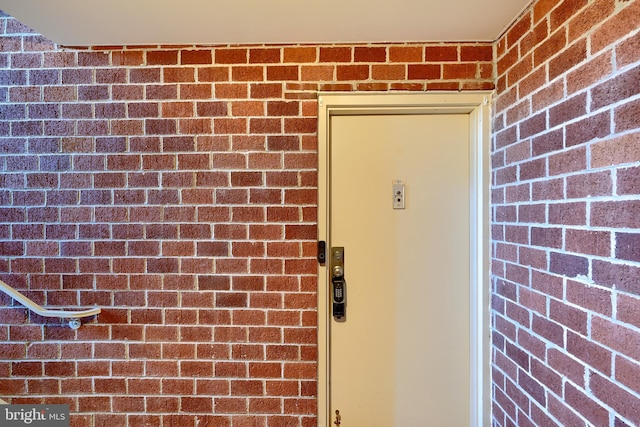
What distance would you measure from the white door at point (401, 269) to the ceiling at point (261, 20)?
389mm

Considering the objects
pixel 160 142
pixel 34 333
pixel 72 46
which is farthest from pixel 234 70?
pixel 34 333

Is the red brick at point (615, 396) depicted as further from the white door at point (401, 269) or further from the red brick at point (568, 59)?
the red brick at point (568, 59)

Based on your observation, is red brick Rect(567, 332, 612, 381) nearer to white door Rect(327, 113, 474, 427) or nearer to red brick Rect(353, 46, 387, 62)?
white door Rect(327, 113, 474, 427)

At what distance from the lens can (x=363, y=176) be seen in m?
1.53

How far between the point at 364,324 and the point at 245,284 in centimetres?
66

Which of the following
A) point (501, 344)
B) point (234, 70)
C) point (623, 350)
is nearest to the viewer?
point (623, 350)

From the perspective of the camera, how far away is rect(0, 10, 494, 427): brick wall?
147 centimetres

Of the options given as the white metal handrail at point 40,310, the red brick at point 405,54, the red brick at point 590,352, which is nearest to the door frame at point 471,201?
the red brick at point 405,54

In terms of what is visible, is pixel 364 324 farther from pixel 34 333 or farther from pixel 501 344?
pixel 34 333

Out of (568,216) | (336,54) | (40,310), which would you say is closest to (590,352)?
(568,216)

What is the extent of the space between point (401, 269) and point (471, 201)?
1.67 feet

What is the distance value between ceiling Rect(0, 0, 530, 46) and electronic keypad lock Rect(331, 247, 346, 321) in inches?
42.3

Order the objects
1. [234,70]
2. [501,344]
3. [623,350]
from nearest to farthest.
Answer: [623,350] → [501,344] → [234,70]

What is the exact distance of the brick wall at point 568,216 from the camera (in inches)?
31.1
